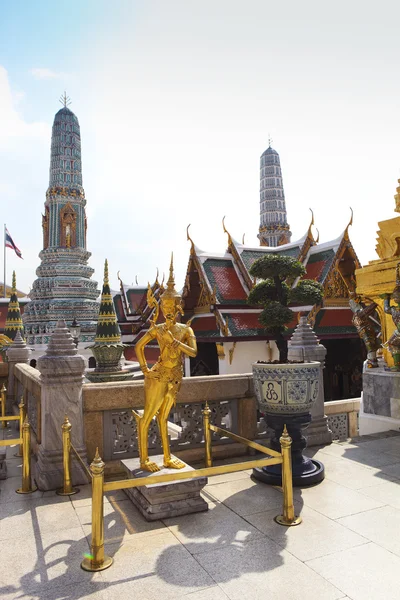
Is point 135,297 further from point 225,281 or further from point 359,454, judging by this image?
→ point 359,454

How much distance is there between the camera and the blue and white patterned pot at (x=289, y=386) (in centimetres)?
472

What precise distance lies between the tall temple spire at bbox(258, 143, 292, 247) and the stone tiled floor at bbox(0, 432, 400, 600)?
49246 millimetres

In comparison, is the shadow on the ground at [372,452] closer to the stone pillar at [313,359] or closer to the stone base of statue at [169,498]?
the stone pillar at [313,359]

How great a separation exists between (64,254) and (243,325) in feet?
52.5

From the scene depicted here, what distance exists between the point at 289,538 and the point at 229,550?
511 millimetres

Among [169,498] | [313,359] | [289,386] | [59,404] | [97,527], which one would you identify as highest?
[313,359]

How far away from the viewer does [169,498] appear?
13.4 feet

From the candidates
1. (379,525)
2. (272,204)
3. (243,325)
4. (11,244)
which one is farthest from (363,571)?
(272,204)

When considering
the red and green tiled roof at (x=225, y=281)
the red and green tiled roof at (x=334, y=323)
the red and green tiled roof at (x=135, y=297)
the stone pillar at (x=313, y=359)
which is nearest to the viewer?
the stone pillar at (x=313, y=359)

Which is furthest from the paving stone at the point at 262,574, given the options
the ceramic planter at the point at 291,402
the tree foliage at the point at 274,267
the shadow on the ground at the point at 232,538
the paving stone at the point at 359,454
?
the tree foliage at the point at 274,267

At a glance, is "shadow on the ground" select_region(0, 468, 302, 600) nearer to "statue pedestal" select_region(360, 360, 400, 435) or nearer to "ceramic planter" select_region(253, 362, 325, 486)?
"ceramic planter" select_region(253, 362, 325, 486)

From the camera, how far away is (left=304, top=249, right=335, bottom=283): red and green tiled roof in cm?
1841

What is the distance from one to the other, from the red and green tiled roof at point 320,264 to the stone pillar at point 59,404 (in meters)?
14.4

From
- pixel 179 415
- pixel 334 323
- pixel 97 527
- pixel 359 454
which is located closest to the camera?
pixel 97 527
